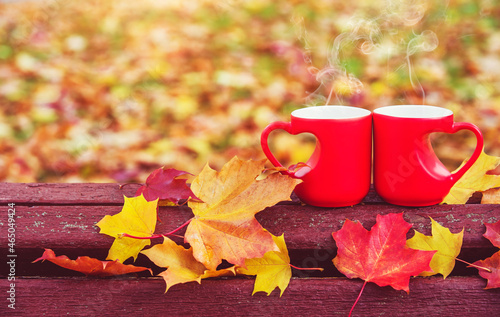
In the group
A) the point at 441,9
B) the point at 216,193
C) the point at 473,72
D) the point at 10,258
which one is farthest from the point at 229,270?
the point at 441,9

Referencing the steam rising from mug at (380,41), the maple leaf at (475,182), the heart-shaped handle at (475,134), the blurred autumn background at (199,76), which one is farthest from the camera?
the blurred autumn background at (199,76)

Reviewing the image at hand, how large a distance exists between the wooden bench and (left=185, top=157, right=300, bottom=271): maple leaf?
0.05 meters

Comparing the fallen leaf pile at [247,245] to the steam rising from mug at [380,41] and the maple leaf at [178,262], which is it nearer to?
the maple leaf at [178,262]

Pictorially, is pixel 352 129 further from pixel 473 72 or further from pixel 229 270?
pixel 473 72

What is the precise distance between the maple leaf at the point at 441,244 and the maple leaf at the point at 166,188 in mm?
435

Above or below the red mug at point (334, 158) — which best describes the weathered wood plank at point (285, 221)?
below

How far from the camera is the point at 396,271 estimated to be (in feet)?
2.31

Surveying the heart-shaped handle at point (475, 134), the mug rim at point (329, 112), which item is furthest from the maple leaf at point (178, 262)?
the heart-shaped handle at point (475, 134)

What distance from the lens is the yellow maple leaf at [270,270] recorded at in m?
0.70

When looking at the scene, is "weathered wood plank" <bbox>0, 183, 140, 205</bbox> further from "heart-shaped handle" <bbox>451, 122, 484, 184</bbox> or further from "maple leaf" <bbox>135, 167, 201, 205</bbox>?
"heart-shaped handle" <bbox>451, 122, 484, 184</bbox>

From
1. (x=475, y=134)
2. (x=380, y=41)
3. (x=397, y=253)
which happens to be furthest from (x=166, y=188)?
(x=380, y=41)

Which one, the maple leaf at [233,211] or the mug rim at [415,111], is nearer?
the maple leaf at [233,211]

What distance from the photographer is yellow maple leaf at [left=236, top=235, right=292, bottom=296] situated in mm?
704

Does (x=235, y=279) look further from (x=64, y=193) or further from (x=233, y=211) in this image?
(x=64, y=193)
